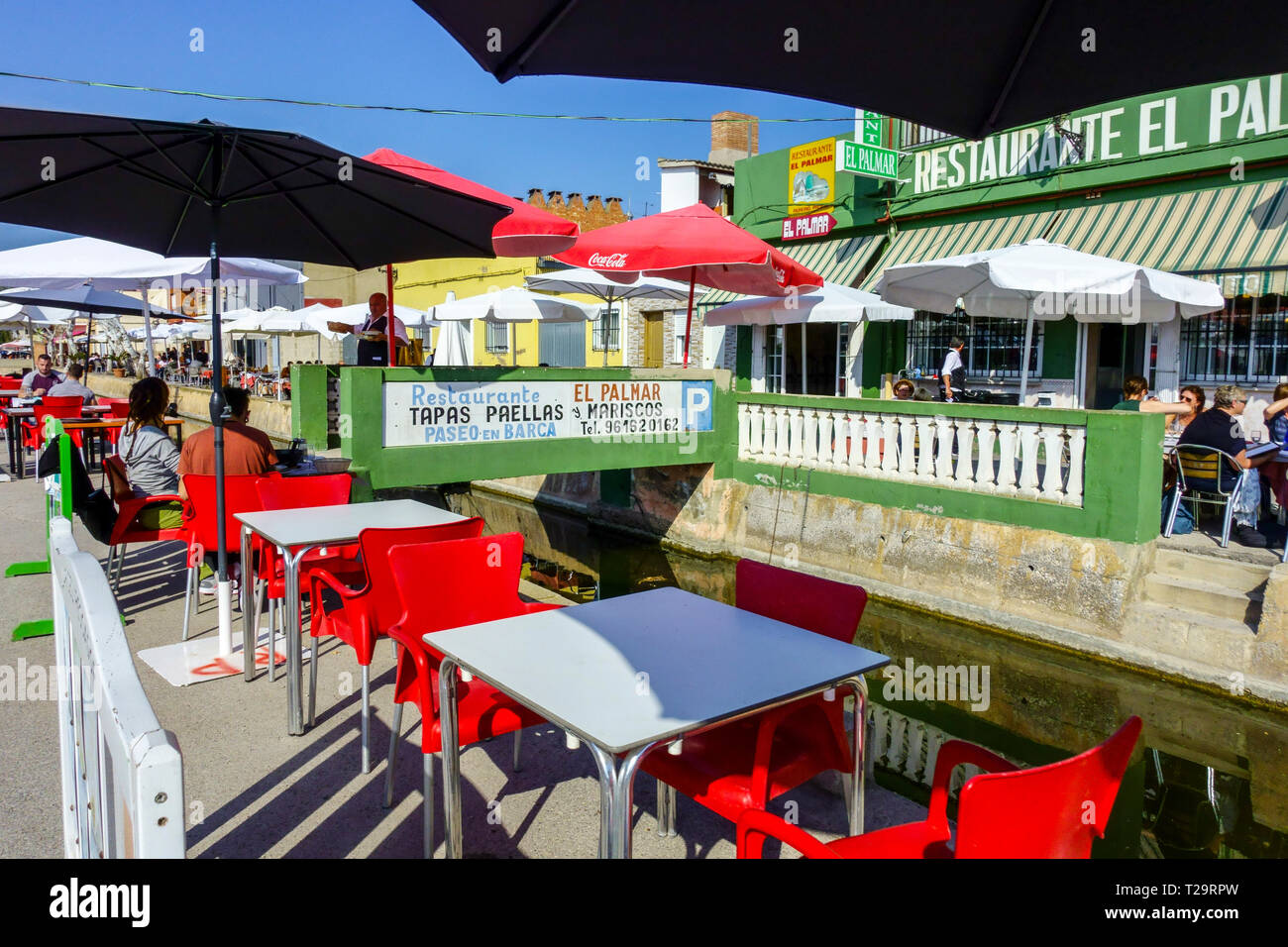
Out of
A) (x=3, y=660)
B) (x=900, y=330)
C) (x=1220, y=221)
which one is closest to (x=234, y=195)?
(x=3, y=660)

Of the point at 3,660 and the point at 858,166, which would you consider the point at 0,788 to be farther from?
the point at 858,166

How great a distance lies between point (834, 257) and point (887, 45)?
1442 cm

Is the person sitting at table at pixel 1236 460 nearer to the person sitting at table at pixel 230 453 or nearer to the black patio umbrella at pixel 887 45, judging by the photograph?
the black patio umbrella at pixel 887 45

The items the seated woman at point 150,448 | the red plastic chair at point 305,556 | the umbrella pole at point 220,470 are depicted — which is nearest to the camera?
the red plastic chair at point 305,556

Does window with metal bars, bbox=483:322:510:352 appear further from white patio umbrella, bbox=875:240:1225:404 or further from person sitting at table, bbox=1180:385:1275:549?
person sitting at table, bbox=1180:385:1275:549

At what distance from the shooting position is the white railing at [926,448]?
8047 mm

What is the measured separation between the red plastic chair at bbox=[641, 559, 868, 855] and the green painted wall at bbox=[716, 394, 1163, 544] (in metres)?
5.03

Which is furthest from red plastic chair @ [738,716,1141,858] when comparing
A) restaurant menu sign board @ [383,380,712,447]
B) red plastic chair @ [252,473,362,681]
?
restaurant menu sign board @ [383,380,712,447]

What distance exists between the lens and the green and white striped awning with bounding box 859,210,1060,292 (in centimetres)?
1328

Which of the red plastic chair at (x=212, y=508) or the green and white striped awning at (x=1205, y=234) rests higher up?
the green and white striped awning at (x=1205, y=234)

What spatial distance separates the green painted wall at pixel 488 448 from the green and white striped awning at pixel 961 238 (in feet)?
17.9

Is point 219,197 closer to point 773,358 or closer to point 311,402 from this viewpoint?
point 311,402

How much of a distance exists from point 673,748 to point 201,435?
450 cm

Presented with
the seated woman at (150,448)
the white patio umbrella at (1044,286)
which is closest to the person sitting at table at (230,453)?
the seated woman at (150,448)
